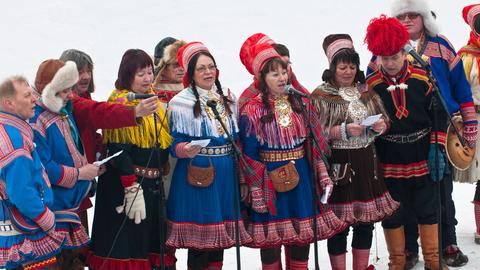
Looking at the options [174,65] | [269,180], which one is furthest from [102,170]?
[174,65]

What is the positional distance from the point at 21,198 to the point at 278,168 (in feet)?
5.47

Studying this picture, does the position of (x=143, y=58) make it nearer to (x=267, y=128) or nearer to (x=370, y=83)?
(x=267, y=128)

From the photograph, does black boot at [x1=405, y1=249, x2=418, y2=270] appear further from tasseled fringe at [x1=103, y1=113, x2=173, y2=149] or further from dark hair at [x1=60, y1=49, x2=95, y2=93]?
dark hair at [x1=60, y1=49, x2=95, y2=93]

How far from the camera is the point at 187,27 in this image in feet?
62.3

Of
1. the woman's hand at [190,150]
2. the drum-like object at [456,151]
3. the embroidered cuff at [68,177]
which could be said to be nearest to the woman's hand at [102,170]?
the embroidered cuff at [68,177]

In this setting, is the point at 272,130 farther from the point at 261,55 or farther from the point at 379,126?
the point at 379,126

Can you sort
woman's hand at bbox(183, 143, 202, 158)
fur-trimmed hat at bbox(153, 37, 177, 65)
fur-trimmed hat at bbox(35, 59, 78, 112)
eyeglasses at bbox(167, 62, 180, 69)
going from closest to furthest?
1. fur-trimmed hat at bbox(35, 59, 78, 112)
2. woman's hand at bbox(183, 143, 202, 158)
3. eyeglasses at bbox(167, 62, 180, 69)
4. fur-trimmed hat at bbox(153, 37, 177, 65)

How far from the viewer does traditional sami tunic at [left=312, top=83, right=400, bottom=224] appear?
4.76 m

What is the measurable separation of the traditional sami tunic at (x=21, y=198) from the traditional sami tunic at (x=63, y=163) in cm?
20

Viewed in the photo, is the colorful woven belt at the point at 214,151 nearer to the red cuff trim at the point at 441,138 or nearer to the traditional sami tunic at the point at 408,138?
the traditional sami tunic at the point at 408,138

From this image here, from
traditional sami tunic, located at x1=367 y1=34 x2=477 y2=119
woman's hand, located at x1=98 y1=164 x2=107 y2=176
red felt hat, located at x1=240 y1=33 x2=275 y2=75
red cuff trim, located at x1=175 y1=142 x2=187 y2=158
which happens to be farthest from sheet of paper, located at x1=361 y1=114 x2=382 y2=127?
woman's hand, located at x1=98 y1=164 x2=107 y2=176

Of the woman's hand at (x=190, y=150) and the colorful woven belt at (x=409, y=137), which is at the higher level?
the woman's hand at (x=190, y=150)

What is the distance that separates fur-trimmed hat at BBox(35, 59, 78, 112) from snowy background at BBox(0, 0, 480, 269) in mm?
10458

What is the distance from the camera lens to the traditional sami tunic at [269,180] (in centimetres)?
454
